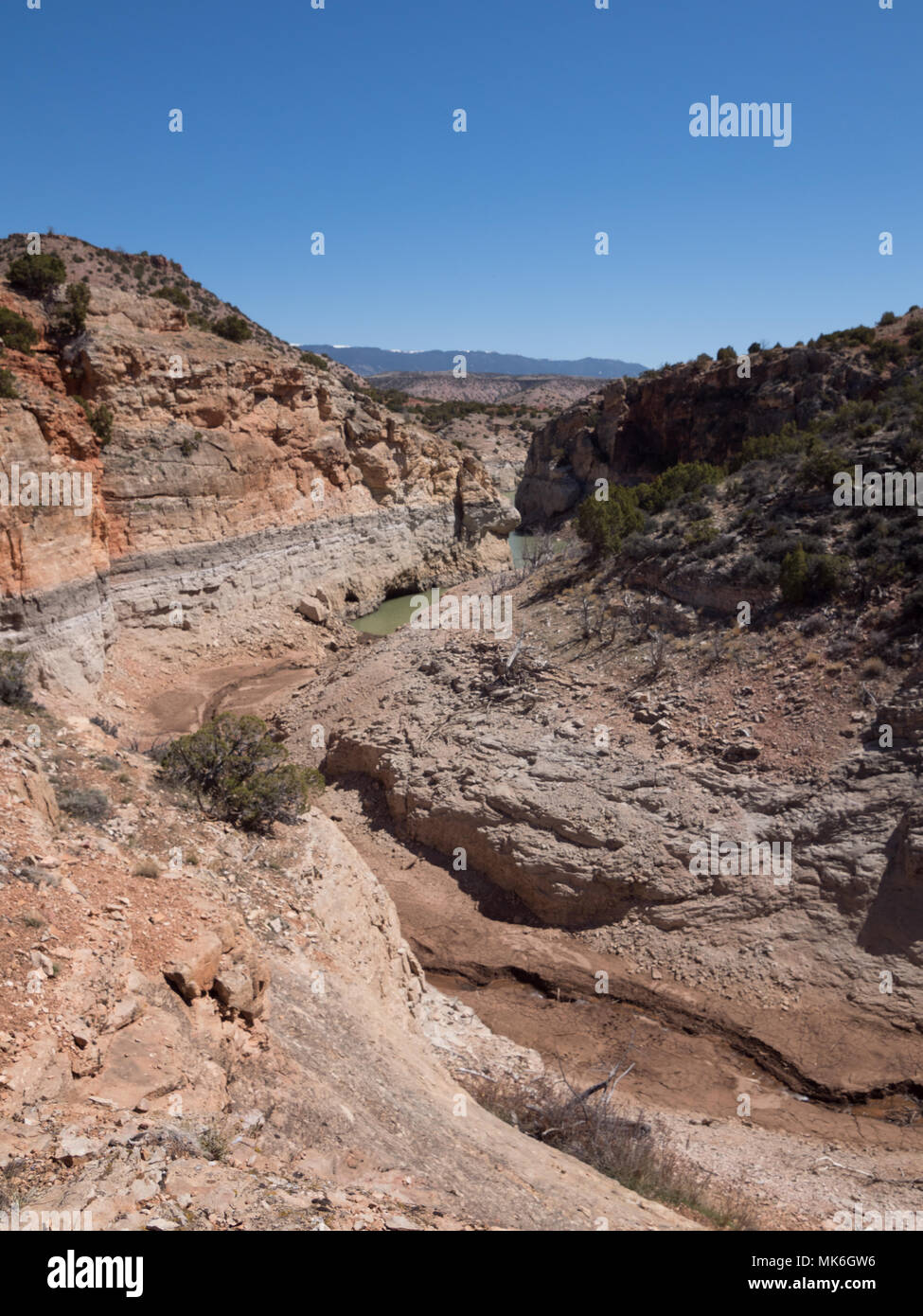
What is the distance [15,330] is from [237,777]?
42.8ft

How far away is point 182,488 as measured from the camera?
19031mm

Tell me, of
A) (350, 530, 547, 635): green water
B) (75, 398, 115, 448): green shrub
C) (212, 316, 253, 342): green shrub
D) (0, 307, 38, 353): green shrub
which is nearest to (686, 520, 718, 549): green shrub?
(350, 530, 547, 635): green water

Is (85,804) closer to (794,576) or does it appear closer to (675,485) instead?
(794,576)

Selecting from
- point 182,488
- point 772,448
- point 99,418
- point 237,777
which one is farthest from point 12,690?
point 772,448

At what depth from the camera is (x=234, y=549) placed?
20.5m

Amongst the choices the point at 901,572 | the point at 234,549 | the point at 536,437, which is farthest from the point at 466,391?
the point at 901,572

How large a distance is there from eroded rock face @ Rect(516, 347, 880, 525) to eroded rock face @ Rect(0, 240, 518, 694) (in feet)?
58.9

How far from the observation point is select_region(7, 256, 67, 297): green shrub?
17.0m

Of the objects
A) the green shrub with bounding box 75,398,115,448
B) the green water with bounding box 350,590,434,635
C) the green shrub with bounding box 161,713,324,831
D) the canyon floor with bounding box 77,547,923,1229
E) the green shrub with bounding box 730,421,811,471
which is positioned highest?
the green shrub with bounding box 75,398,115,448

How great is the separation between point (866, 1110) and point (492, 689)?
28.0 feet

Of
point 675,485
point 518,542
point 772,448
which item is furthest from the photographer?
point 518,542

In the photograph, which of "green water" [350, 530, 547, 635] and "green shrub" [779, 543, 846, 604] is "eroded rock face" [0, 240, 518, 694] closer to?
"green water" [350, 530, 547, 635]

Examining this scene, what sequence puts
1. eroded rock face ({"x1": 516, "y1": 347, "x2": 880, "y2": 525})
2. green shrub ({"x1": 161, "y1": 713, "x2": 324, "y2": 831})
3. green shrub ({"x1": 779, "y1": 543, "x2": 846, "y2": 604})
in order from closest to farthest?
green shrub ({"x1": 161, "y1": 713, "x2": 324, "y2": 831}) < green shrub ({"x1": 779, "y1": 543, "x2": 846, "y2": 604}) < eroded rock face ({"x1": 516, "y1": 347, "x2": 880, "y2": 525})

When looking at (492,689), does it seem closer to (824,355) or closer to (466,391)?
(824,355)
